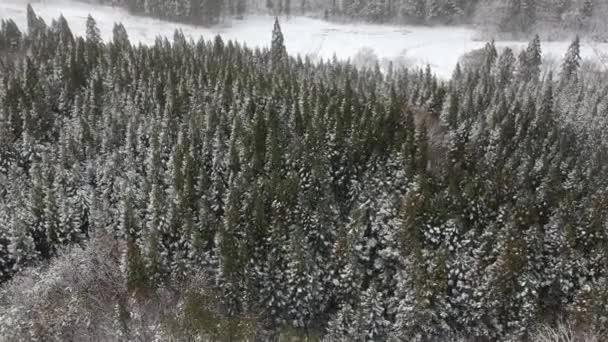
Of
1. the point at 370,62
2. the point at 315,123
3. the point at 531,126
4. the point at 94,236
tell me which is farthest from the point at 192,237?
the point at 370,62

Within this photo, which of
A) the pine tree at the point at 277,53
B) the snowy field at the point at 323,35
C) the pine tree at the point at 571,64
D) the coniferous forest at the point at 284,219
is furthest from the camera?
the snowy field at the point at 323,35

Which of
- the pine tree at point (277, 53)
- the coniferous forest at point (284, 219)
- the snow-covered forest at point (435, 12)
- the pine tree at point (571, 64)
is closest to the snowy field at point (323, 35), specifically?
the snow-covered forest at point (435, 12)

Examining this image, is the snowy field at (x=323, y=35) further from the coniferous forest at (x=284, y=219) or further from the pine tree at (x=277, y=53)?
the coniferous forest at (x=284, y=219)

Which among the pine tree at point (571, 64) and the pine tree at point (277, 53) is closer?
the pine tree at point (571, 64)

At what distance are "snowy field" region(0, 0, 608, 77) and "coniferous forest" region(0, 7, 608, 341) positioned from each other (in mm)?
55144

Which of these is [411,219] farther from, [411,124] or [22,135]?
[22,135]

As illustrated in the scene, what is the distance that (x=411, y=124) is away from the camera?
55.1m

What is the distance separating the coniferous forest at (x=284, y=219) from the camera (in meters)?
34.7

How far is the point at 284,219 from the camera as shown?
137 ft

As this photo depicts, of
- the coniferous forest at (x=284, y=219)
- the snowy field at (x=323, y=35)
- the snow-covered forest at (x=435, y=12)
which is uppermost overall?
the snow-covered forest at (x=435, y=12)

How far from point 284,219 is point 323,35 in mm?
96428

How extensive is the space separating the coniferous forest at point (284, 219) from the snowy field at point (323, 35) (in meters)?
55.1

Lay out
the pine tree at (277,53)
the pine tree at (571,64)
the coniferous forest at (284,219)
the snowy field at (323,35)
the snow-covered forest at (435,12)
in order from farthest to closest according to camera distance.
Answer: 1. the snow-covered forest at (435,12)
2. the snowy field at (323,35)
3. the pine tree at (277,53)
4. the pine tree at (571,64)
5. the coniferous forest at (284,219)

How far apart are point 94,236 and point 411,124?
121ft
